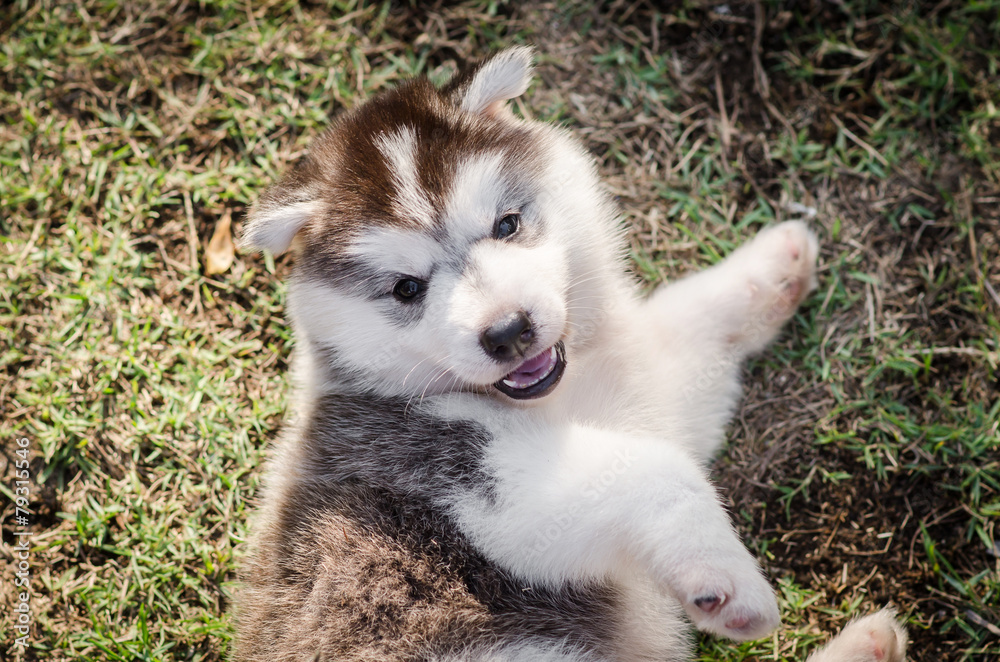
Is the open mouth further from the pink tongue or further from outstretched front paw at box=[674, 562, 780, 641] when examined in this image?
outstretched front paw at box=[674, 562, 780, 641]

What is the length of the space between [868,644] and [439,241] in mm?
2647

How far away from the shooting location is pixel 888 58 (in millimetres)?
4172

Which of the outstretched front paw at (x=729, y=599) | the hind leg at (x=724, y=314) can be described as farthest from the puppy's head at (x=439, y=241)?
the outstretched front paw at (x=729, y=599)

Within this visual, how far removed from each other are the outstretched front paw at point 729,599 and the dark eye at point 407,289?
1506mm

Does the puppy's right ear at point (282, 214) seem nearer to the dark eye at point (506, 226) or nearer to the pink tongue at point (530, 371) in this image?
the dark eye at point (506, 226)

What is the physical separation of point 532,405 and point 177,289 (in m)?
2.49

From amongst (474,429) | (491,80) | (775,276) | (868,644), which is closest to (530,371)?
(474,429)

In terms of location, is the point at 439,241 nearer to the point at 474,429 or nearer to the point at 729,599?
the point at 474,429

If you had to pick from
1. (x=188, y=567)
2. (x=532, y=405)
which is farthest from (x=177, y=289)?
(x=532, y=405)

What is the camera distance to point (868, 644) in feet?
10.3

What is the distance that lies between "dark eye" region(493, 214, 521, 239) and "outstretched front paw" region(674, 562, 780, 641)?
4.91 feet

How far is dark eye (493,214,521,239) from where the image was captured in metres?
2.88

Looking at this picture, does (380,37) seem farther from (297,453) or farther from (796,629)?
(796,629)

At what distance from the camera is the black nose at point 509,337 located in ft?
8.37
